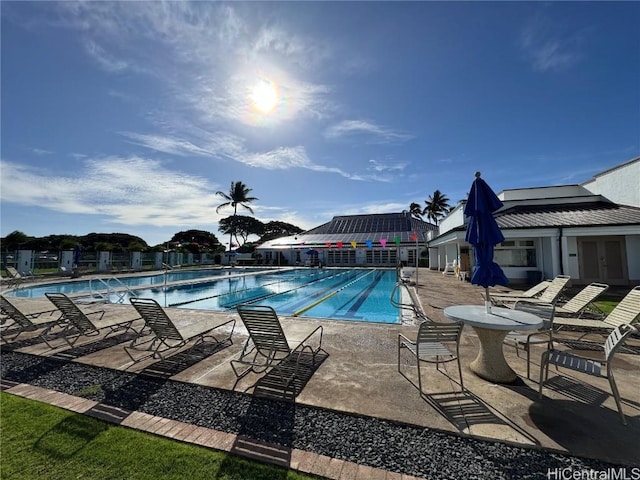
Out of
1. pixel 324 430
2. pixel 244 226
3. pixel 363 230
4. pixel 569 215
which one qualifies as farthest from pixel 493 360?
pixel 244 226

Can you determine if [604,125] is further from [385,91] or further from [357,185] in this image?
[357,185]

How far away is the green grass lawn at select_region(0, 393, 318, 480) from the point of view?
7.09 ft

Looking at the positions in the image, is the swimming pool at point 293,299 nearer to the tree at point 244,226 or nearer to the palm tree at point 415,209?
the tree at point 244,226

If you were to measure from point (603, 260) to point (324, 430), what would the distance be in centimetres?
1970

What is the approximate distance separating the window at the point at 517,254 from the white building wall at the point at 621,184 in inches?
234

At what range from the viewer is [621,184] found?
51.5 ft

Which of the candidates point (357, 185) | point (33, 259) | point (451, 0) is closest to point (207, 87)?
point (451, 0)

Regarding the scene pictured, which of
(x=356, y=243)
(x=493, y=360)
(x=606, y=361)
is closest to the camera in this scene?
(x=606, y=361)

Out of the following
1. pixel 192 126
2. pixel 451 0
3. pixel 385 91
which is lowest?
pixel 192 126

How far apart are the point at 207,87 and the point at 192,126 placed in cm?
300

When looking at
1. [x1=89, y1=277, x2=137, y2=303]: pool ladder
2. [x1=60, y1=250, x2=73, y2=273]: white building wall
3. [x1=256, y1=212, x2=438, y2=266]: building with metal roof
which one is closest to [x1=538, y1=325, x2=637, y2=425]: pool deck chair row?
[x1=89, y1=277, x2=137, y2=303]: pool ladder

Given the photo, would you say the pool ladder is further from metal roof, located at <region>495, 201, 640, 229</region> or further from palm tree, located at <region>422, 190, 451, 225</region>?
palm tree, located at <region>422, 190, 451, 225</region>

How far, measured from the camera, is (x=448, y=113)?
12156mm

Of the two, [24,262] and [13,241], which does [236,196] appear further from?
[13,241]
